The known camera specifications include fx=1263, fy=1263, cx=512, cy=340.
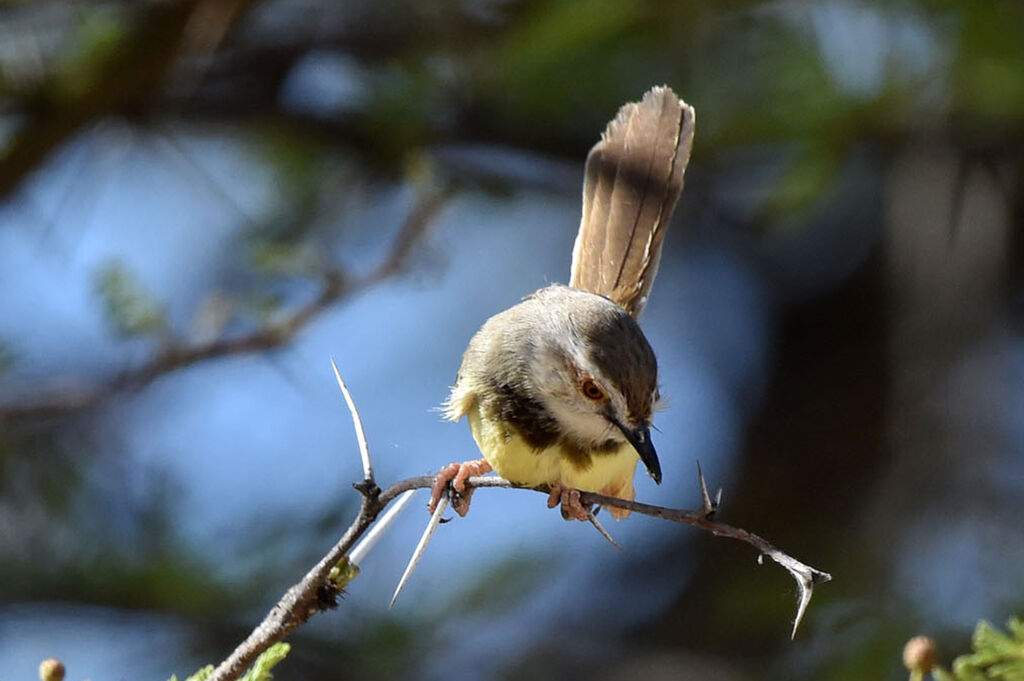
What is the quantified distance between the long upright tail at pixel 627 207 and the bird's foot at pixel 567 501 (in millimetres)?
1122

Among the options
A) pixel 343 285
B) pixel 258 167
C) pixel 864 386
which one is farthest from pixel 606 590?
pixel 343 285

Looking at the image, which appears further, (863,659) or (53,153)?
(53,153)

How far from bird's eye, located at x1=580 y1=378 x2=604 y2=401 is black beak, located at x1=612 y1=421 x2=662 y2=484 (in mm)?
80

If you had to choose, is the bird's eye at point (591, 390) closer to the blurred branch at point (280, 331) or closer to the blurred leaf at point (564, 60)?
the blurred branch at point (280, 331)

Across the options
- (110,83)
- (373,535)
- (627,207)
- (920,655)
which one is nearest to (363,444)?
(373,535)

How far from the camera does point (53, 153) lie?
5012 mm

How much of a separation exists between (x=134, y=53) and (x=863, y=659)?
11.4 feet

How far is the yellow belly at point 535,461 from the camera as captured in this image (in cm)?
293

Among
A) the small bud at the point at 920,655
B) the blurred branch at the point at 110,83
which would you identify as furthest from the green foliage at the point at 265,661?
the blurred branch at the point at 110,83

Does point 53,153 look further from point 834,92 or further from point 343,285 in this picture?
point 834,92

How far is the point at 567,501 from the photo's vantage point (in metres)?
2.56

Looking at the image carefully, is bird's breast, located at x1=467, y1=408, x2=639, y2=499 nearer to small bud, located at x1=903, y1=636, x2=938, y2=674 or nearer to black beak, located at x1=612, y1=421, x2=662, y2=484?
black beak, located at x1=612, y1=421, x2=662, y2=484

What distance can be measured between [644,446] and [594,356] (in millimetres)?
253

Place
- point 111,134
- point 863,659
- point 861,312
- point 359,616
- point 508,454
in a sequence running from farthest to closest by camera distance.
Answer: point 861,312 < point 111,134 < point 359,616 < point 863,659 < point 508,454
